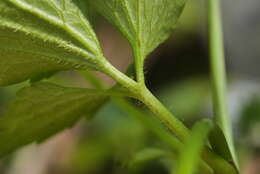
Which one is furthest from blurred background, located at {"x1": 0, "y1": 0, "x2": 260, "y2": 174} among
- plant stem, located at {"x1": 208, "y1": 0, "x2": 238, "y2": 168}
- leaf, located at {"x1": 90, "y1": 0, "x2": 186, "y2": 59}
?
leaf, located at {"x1": 90, "y1": 0, "x2": 186, "y2": 59}

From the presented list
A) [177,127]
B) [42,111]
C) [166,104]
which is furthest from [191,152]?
[166,104]

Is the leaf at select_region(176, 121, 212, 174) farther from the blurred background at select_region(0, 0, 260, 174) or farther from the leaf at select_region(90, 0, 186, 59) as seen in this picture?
Result: the blurred background at select_region(0, 0, 260, 174)

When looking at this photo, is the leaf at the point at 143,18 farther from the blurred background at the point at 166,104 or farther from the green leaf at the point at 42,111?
the blurred background at the point at 166,104

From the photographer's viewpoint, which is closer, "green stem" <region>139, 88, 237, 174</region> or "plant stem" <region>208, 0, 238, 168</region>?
"green stem" <region>139, 88, 237, 174</region>

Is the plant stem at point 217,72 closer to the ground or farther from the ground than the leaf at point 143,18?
closer to the ground

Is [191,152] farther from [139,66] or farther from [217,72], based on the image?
[217,72]

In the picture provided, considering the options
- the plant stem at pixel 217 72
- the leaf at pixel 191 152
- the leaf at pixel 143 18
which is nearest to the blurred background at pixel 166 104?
the plant stem at pixel 217 72
